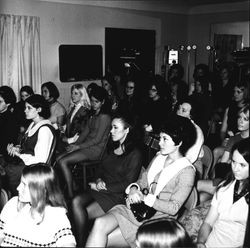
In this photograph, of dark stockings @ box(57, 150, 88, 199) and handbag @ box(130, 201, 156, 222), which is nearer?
handbag @ box(130, 201, 156, 222)

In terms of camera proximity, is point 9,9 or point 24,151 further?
point 9,9

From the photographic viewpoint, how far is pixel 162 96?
5.75 meters

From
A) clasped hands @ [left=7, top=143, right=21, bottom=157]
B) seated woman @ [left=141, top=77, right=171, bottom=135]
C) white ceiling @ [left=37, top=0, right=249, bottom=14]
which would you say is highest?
white ceiling @ [left=37, top=0, right=249, bottom=14]

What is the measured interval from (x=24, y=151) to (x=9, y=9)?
366 centimetres

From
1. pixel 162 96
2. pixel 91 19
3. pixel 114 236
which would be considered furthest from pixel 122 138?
pixel 91 19

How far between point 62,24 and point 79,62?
2.47 feet

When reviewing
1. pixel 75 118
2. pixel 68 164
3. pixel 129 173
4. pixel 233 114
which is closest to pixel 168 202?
pixel 129 173

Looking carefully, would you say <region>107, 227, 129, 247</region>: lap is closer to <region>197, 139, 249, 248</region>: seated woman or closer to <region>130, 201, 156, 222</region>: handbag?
<region>130, 201, 156, 222</region>: handbag

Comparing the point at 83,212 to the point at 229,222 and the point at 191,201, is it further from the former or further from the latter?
the point at 229,222

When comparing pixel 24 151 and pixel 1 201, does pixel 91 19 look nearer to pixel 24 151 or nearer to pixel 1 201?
pixel 24 151

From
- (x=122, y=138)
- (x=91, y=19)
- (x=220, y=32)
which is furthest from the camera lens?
(x=220, y=32)

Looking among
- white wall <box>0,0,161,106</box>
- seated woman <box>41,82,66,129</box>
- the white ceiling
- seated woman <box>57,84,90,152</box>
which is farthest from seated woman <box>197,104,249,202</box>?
the white ceiling

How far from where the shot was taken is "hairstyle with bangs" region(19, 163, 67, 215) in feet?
7.25

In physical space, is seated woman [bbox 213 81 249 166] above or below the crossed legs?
above
